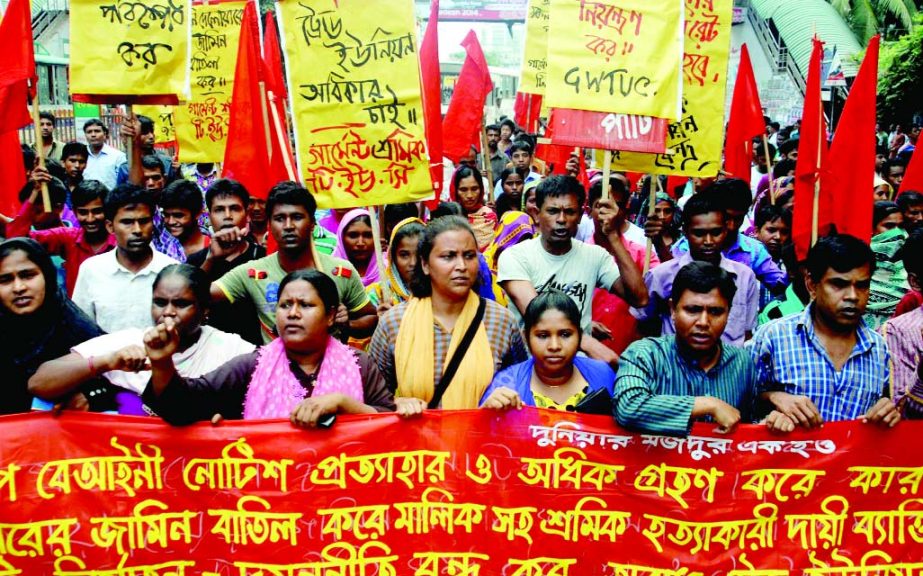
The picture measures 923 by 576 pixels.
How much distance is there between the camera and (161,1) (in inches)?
228

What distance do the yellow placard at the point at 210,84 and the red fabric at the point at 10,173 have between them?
1702 millimetres

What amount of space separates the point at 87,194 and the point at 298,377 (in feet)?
9.22

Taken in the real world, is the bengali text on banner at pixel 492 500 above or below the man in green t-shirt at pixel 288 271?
below

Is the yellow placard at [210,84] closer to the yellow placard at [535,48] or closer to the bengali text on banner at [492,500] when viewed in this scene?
the yellow placard at [535,48]

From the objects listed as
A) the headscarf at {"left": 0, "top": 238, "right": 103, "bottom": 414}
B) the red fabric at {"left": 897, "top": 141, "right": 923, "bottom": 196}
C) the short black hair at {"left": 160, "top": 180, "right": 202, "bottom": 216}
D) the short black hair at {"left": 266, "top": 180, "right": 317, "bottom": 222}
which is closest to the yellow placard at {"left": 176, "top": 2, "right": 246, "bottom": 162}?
the short black hair at {"left": 160, "top": 180, "right": 202, "bottom": 216}

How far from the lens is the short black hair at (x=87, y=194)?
5.43m

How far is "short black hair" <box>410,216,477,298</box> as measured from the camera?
3.79m

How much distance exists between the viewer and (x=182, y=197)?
211 inches

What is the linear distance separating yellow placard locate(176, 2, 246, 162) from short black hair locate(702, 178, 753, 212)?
3931 millimetres

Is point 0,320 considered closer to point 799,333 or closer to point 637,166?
point 799,333

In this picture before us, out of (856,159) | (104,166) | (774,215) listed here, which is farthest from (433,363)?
(104,166)

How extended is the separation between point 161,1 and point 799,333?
14.7ft

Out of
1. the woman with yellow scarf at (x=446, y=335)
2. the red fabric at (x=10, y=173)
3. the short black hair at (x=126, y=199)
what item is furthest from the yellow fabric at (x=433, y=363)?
the red fabric at (x=10, y=173)

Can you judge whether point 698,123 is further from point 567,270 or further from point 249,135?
point 249,135
